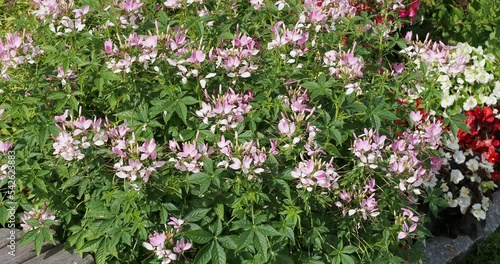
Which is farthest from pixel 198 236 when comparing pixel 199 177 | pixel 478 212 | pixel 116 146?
pixel 478 212

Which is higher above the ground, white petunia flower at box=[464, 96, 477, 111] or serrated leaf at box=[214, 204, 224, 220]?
serrated leaf at box=[214, 204, 224, 220]

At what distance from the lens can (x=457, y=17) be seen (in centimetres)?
459

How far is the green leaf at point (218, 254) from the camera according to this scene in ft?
6.82

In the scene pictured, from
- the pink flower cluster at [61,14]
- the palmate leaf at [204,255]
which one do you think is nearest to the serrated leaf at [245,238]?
the palmate leaf at [204,255]

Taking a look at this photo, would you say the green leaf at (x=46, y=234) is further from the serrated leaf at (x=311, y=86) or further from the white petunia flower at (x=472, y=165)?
the white petunia flower at (x=472, y=165)

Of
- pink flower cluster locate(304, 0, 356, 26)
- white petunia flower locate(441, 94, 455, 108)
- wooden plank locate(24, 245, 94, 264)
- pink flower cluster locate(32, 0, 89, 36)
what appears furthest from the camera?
white petunia flower locate(441, 94, 455, 108)

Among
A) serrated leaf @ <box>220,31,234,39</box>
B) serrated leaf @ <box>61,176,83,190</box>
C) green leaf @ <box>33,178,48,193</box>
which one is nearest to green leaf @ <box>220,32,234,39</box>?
serrated leaf @ <box>220,31,234,39</box>

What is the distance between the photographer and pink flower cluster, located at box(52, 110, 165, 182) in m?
2.02

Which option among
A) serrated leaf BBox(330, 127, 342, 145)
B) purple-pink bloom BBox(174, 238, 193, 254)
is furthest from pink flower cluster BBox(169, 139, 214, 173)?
serrated leaf BBox(330, 127, 342, 145)

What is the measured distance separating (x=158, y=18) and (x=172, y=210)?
0.96m

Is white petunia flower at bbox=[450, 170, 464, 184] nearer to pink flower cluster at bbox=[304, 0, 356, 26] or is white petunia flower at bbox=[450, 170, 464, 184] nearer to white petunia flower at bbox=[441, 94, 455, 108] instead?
white petunia flower at bbox=[441, 94, 455, 108]

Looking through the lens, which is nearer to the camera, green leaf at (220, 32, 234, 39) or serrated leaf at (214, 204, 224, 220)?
serrated leaf at (214, 204, 224, 220)

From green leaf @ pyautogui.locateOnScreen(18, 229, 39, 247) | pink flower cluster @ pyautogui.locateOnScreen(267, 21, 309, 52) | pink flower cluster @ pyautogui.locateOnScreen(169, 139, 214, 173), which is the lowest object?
green leaf @ pyautogui.locateOnScreen(18, 229, 39, 247)

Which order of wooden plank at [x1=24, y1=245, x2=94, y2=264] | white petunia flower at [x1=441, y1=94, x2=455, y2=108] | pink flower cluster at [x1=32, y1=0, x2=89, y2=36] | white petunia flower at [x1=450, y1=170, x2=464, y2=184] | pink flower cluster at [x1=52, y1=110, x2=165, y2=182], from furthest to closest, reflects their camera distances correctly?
white petunia flower at [x1=441, y1=94, x2=455, y2=108], white petunia flower at [x1=450, y1=170, x2=464, y2=184], pink flower cluster at [x1=32, y1=0, x2=89, y2=36], wooden plank at [x1=24, y1=245, x2=94, y2=264], pink flower cluster at [x1=52, y1=110, x2=165, y2=182]
